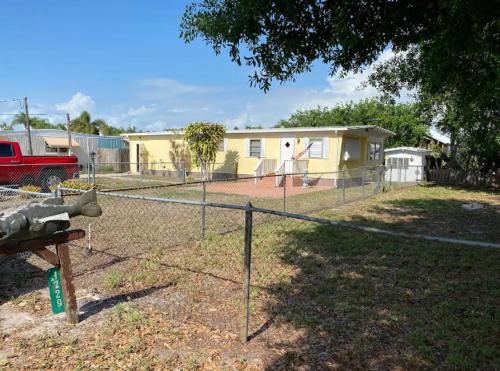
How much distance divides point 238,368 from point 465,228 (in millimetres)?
7763

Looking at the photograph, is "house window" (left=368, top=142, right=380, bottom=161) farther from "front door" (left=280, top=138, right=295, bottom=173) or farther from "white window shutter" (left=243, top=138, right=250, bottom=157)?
"white window shutter" (left=243, top=138, right=250, bottom=157)

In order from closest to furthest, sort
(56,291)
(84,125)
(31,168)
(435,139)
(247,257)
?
1. (247,257)
2. (56,291)
3. (31,168)
4. (435,139)
5. (84,125)

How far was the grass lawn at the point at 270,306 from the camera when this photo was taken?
324cm

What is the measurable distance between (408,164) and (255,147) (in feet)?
30.8

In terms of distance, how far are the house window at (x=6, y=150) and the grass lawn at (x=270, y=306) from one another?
804 centimetres

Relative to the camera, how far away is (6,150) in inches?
514

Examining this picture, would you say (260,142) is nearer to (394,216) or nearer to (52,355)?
(394,216)

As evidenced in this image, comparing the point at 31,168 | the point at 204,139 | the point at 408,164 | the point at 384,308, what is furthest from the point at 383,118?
the point at 384,308

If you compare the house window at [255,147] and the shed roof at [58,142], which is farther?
the shed roof at [58,142]

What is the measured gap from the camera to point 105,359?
3.17 meters

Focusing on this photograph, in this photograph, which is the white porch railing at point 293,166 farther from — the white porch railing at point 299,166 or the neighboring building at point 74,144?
the neighboring building at point 74,144

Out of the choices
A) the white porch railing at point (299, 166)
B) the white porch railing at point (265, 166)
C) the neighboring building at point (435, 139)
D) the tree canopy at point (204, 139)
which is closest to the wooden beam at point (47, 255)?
the white porch railing at point (299, 166)

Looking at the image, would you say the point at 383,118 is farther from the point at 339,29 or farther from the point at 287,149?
the point at 339,29

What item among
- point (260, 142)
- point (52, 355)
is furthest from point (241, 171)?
point (52, 355)
